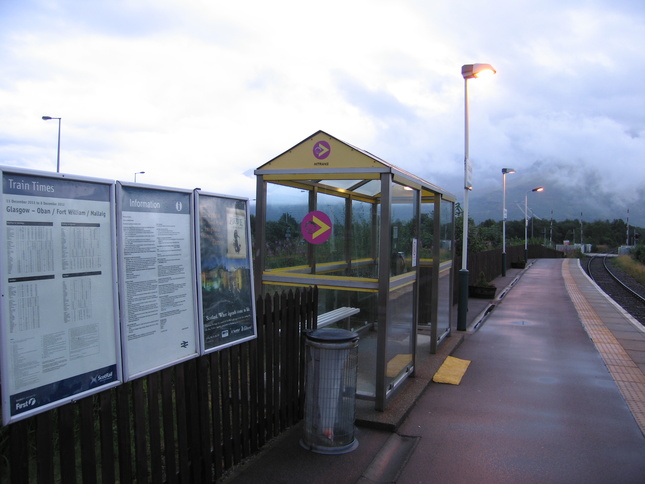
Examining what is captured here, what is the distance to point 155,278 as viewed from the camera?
2.90 m

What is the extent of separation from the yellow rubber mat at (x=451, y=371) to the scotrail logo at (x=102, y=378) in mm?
4728

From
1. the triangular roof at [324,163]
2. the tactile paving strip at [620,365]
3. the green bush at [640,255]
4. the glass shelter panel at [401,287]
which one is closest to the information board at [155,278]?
the triangular roof at [324,163]

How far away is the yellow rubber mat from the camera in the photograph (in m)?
6.45

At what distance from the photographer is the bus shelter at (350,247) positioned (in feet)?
16.3

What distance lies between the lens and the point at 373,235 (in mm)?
7746

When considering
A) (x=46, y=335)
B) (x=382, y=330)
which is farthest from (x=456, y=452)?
(x=46, y=335)

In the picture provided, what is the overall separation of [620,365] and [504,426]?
359 cm

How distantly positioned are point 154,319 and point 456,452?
2.92 metres

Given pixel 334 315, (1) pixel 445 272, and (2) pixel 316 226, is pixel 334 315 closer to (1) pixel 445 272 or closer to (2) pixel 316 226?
(2) pixel 316 226

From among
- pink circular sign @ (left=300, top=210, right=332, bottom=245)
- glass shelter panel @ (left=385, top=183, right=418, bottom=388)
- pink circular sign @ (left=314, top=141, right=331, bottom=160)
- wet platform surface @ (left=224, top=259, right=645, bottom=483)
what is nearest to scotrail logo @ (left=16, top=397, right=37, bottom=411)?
wet platform surface @ (left=224, top=259, right=645, bottom=483)

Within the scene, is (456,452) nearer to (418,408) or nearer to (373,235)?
(418,408)

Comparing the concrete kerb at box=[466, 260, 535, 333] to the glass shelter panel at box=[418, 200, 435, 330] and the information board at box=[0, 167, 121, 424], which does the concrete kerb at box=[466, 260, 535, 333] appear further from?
the information board at box=[0, 167, 121, 424]

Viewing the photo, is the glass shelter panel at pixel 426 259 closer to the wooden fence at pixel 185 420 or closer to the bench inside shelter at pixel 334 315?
the bench inside shelter at pixel 334 315

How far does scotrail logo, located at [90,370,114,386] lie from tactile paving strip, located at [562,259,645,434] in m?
4.92
